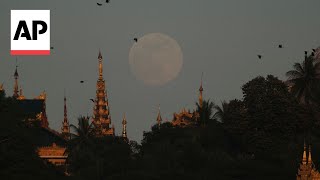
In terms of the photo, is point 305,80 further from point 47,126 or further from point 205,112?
point 47,126

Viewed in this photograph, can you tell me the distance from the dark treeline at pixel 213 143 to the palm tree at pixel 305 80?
0.33ft

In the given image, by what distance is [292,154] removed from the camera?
85438mm

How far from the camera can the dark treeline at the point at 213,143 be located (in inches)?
3167

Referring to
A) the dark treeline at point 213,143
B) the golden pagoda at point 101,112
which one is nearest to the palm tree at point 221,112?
the dark treeline at point 213,143

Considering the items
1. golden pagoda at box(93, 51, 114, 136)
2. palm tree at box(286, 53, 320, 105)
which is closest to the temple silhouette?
golden pagoda at box(93, 51, 114, 136)

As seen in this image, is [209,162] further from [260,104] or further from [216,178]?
[260,104]

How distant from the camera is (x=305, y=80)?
11488 centimetres

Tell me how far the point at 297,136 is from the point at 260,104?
19.1 feet

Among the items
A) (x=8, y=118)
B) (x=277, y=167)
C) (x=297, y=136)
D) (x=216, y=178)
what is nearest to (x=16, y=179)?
(x=8, y=118)

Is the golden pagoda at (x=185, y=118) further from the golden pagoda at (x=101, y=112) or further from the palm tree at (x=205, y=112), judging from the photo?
the golden pagoda at (x=101, y=112)

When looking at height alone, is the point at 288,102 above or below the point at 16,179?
above

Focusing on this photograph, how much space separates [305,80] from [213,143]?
16417 millimetres

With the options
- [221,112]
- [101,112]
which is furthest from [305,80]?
[101,112]

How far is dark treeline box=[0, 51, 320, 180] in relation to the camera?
8044cm
